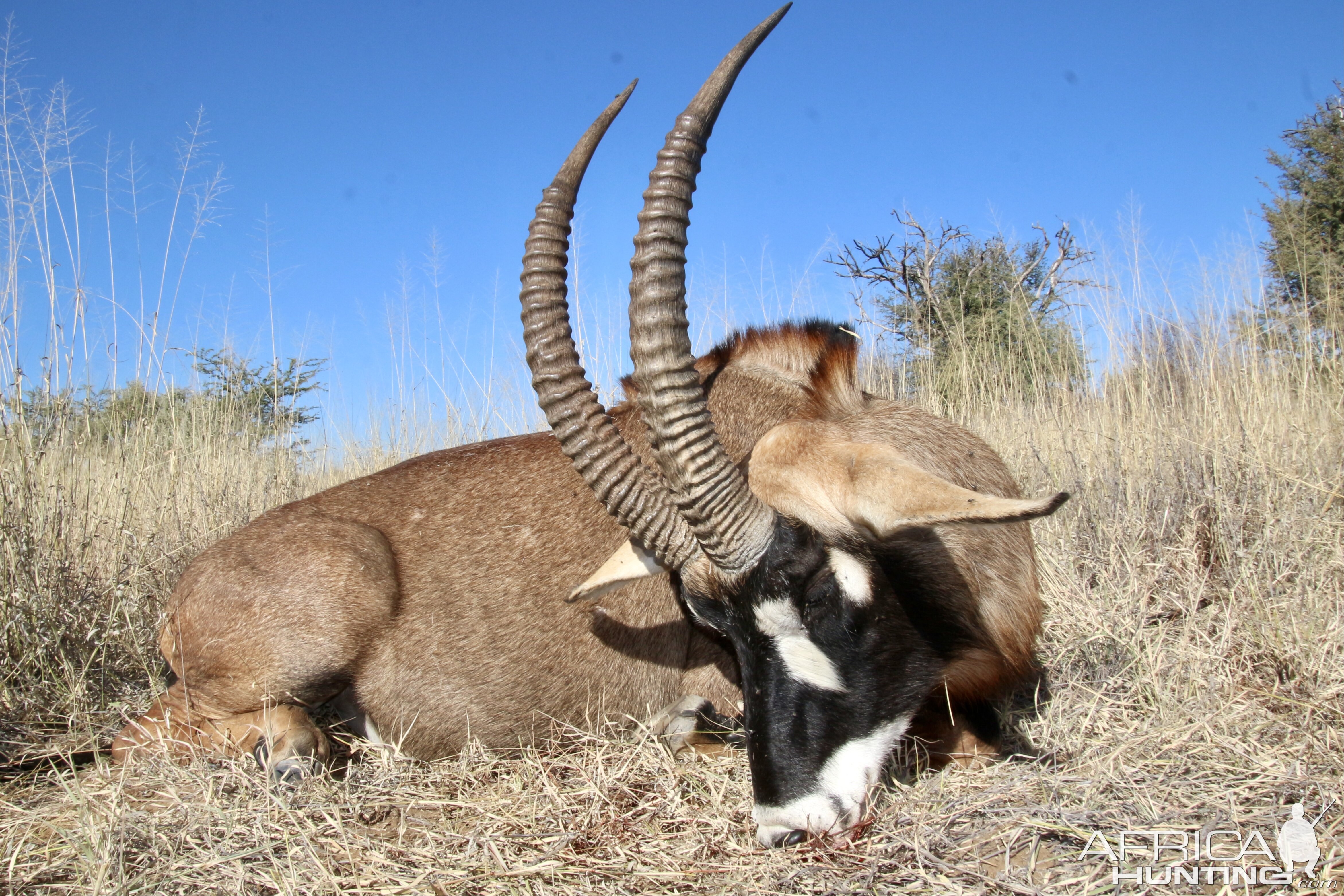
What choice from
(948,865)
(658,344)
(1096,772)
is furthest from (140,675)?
(1096,772)

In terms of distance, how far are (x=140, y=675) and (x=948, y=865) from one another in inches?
173

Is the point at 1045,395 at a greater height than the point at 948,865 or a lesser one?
greater

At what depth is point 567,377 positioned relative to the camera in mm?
3158

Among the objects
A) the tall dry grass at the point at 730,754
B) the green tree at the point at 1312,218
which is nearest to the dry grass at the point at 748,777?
the tall dry grass at the point at 730,754

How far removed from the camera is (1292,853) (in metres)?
2.44

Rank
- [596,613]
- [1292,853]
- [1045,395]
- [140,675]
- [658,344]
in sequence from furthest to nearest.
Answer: [1045,395], [140,675], [596,613], [658,344], [1292,853]

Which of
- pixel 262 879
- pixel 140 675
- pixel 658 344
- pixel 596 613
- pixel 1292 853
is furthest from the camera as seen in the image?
pixel 140 675

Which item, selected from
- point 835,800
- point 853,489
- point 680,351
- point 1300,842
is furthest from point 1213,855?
point 680,351

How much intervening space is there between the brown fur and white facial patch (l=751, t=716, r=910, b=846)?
95 centimetres

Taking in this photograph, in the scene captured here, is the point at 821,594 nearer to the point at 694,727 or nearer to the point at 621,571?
the point at 621,571

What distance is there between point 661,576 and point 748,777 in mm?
954

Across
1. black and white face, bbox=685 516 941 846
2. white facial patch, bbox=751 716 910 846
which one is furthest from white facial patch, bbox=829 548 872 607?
white facial patch, bbox=751 716 910 846

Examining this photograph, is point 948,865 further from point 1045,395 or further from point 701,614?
point 1045,395

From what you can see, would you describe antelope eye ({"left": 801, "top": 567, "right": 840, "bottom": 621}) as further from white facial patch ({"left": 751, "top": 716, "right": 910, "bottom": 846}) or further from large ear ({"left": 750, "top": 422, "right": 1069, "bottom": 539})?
white facial patch ({"left": 751, "top": 716, "right": 910, "bottom": 846})
